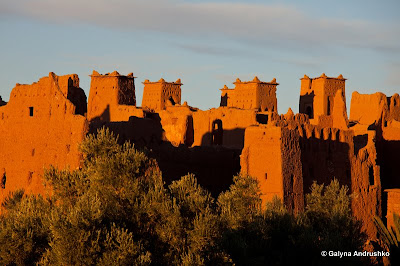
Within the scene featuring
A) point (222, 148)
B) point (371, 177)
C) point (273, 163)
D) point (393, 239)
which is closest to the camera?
point (273, 163)

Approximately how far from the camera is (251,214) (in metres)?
30.1

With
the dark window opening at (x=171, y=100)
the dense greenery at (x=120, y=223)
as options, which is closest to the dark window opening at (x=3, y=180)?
the dense greenery at (x=120, y=223)

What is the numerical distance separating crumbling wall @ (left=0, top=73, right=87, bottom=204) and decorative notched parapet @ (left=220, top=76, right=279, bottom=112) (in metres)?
27.8

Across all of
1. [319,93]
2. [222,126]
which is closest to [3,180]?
[222,126]

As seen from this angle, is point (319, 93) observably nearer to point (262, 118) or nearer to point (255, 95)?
point (255, 95)

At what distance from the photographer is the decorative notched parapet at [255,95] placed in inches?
2500

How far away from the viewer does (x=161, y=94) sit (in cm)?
6731

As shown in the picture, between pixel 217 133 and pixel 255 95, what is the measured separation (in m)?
14.6

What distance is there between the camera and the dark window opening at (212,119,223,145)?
162 ft

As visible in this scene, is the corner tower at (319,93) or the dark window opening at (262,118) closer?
the dark window opening at (262,118)

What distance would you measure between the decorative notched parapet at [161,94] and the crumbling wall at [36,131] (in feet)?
98.2

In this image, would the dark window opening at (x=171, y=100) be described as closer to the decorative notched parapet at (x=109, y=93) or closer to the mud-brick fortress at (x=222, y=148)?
the decorative notched parapet at (x=109, y=93)

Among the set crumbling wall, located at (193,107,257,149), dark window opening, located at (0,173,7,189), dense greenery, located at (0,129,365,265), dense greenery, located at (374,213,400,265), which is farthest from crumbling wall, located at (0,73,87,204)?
crumbling wall, located at (193,107,257,149)

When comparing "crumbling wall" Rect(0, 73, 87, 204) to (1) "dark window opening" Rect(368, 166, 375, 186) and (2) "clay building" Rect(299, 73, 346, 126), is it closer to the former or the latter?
(1) "dark window opening" Rect(368, 166, 375, 186)
